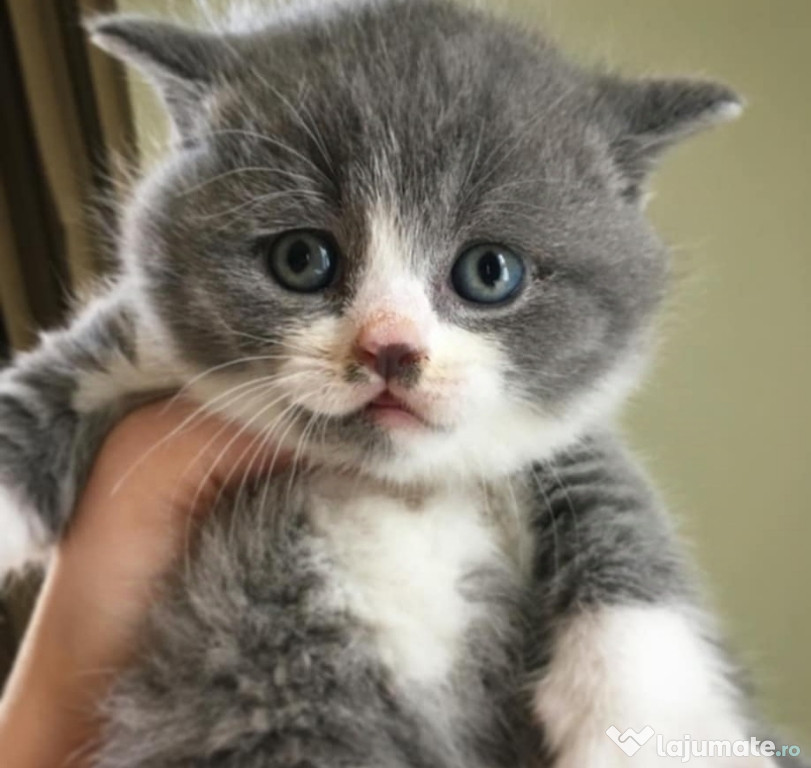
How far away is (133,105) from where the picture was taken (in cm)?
217

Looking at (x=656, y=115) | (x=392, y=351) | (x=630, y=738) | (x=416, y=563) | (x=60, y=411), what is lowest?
(x=630, y=738)

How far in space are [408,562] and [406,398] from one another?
0.20 meters

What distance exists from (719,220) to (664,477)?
61 centimetres

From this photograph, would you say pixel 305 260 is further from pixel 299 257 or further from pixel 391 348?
pixel 391 348

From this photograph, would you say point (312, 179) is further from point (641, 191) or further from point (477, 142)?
point (641, 191)

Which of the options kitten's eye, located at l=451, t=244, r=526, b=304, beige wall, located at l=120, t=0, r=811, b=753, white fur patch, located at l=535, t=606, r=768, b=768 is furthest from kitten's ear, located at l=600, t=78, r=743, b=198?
beige wall, located at l=120, t=0, r=811, b=753

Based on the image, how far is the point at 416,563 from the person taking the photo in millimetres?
1080

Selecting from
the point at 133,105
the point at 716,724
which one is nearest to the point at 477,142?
the point at 716,724

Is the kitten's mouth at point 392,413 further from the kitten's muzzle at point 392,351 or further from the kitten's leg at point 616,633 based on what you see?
the kitten's leg at point 616,633

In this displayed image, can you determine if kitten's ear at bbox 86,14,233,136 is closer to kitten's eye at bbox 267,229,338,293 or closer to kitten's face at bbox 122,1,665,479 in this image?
kitten's face at bbox 122,1,665,479

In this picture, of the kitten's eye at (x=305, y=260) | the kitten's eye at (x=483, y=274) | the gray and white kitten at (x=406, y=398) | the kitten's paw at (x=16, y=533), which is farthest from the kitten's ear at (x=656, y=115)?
the kitten's paw at (x=16, y=533)

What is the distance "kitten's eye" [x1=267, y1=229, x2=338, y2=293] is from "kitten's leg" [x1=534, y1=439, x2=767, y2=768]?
35 cm

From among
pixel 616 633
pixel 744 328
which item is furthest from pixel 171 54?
pixel 744 328

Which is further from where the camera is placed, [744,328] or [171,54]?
[744,328]
